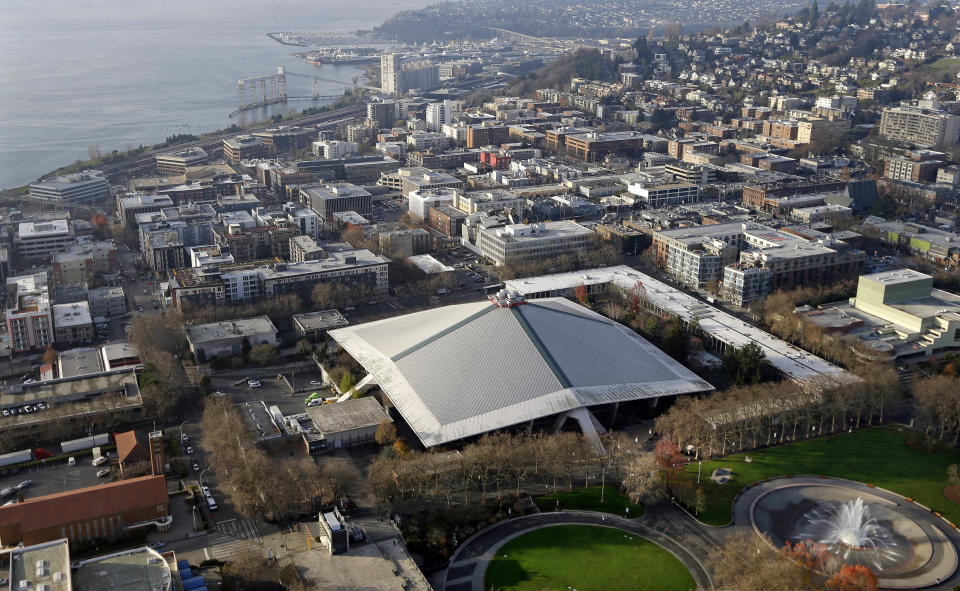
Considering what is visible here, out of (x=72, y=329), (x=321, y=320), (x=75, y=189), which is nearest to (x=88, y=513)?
(x=321, y=320)

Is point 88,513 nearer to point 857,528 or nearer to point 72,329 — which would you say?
point 72,329

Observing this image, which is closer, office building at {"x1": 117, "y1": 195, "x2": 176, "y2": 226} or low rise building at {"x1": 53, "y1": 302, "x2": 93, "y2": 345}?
low rise building at {"x1": 53, "y1": 302, "x2": 93, "y2": 345}

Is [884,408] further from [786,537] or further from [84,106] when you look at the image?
[84,106]

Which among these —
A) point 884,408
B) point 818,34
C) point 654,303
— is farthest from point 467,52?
point 884,408

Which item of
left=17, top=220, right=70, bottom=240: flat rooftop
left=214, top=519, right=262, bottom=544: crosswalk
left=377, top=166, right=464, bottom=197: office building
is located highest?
left=377, top=166, right=464, bottom=197: office building

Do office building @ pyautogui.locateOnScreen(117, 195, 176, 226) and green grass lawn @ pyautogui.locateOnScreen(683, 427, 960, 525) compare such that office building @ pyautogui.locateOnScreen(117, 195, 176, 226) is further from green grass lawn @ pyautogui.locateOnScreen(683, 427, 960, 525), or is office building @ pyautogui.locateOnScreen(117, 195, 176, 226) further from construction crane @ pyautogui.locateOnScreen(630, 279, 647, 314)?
green grass lawn @ pyautogui.locateOnScreen(683, 427, 960, 525)

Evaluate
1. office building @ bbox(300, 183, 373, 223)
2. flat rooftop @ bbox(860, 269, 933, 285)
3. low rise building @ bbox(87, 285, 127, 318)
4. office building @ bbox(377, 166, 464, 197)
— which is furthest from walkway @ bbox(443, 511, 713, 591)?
office building @ bbox(377, 166, 464, 197)

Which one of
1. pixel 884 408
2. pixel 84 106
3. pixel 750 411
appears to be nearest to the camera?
pixel 750 411

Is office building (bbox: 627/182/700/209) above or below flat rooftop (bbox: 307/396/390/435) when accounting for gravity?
above
